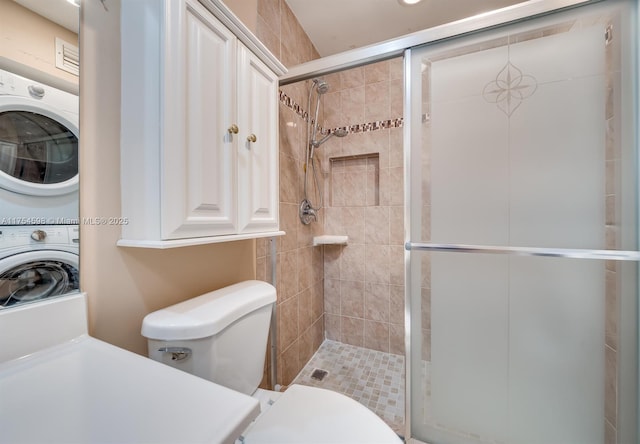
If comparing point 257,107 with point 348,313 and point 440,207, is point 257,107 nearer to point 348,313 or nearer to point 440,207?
point 440,207

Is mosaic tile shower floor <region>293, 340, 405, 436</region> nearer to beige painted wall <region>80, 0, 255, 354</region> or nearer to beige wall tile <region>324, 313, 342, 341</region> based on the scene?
beige wall tile <region>324, 313, 342, 341</region>

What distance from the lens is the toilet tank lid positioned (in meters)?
0.70

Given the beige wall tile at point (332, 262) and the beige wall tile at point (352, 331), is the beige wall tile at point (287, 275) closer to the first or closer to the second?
the beige wall tile at point (332, 262)

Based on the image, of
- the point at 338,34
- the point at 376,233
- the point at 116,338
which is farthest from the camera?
the point at 376,233

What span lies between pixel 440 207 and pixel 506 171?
269mm

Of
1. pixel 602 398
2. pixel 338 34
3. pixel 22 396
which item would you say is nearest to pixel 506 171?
pixel 602 398

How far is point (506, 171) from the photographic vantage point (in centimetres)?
99

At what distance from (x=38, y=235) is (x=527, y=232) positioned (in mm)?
1513

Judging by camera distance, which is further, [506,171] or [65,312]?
[506,171]

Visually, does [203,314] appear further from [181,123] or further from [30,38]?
[30,38]

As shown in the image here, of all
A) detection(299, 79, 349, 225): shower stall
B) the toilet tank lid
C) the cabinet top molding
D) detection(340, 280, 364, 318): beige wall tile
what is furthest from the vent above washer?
detection(340, 280, 364, 318): beige wall tile

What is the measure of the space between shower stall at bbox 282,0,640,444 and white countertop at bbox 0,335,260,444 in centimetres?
92

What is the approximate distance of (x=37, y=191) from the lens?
1.99 feet

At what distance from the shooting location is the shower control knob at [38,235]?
605 millimetres
